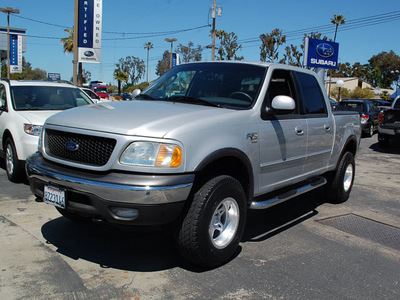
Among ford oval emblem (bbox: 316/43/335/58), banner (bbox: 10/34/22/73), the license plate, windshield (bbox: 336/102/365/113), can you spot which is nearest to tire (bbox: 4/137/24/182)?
the license plate

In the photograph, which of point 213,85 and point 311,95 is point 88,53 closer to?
point 311,95

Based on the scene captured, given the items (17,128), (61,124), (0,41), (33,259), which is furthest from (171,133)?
(0,41)

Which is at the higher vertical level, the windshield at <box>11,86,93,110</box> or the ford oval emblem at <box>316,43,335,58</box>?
the ford oval emblem at <box>316,43,335,58</box>

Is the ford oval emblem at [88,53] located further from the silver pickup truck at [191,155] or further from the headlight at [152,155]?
the headlight at [152,155]

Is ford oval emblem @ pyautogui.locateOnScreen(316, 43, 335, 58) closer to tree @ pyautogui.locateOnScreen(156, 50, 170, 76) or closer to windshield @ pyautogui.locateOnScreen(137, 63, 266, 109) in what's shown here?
windshield @ pyautogui.locateOnScreen(137, 63, 266, 109)

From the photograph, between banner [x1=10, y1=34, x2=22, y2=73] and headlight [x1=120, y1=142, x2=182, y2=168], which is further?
banner [x1=10, y1=34, x2=22, y2=73]

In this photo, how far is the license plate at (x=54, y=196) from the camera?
10.7 feet

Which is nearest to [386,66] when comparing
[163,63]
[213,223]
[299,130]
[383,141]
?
[163,63]

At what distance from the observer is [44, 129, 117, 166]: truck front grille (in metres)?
3.17

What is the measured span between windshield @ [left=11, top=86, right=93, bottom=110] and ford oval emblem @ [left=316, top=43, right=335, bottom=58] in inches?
567

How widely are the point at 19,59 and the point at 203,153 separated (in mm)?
38664

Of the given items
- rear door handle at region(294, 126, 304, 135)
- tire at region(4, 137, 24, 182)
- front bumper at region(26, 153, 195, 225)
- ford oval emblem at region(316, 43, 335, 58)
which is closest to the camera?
front bumper at region(26, 153, 195, 225)

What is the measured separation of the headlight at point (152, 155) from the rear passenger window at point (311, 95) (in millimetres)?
2479

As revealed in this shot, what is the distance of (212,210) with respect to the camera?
3328 mm
